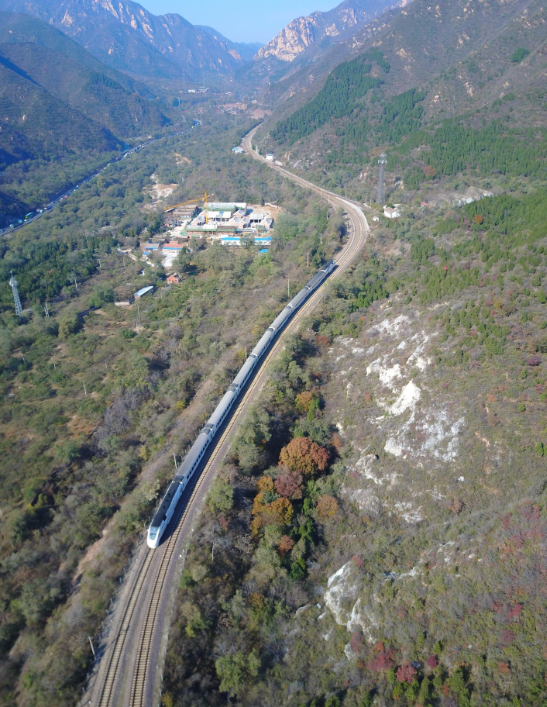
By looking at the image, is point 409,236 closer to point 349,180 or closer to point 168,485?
point 349,180

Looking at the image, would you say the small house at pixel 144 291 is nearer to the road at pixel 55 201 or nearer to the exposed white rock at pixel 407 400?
the road at pixel 55 201

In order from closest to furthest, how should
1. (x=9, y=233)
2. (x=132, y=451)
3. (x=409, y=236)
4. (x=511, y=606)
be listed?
(x=511, y=606) < (x=132, y=451) < (x=409, y=236) < (x=9, y=233)

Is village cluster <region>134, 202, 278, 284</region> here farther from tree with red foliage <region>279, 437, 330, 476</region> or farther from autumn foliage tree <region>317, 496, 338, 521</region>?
autumn foliage tree <region>317, 496, 338, 521</region>

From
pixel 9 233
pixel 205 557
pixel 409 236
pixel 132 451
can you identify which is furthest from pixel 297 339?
pixel 9 233

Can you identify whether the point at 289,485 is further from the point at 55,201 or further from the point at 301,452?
the point at 55,201

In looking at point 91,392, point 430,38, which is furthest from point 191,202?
point 430,38

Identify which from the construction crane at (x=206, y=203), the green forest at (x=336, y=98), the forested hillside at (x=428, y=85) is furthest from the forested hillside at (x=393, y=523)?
the green forest at (x=336, y=98)
